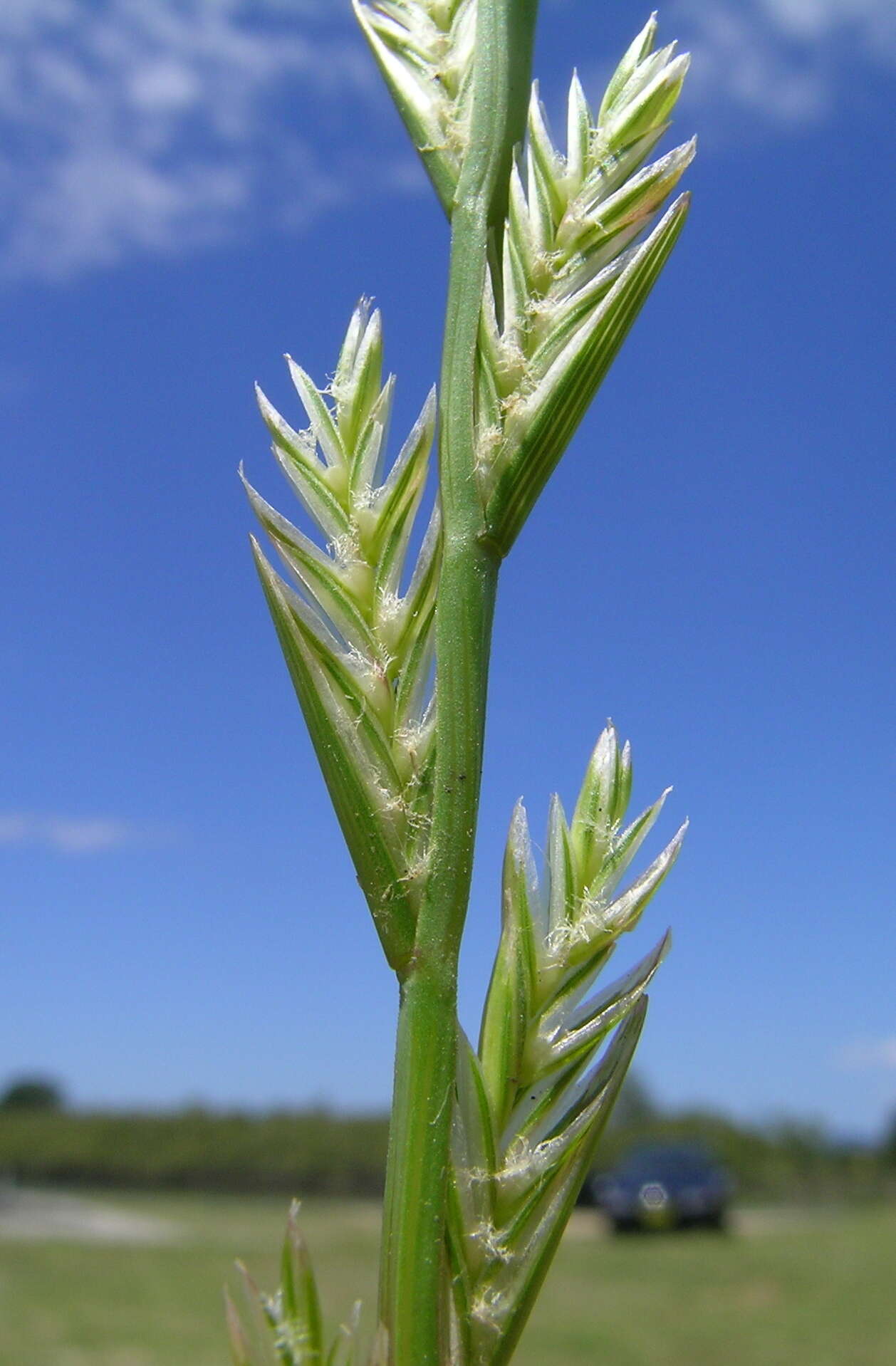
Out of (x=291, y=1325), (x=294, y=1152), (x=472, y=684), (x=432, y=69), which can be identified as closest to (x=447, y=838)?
(x=472, y=684)

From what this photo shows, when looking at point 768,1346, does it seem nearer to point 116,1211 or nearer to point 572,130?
point 572,130

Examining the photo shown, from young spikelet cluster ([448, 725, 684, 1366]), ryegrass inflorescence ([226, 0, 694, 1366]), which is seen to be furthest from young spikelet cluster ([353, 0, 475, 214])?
young spikelet cluster ([448, 725, 684, 1366])

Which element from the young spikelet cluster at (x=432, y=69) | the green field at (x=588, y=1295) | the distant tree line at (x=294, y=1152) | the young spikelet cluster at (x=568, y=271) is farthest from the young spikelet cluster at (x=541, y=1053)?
the distant tree line at (x=294, y=1152)

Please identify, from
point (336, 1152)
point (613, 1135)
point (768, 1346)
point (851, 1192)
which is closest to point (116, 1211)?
point (336, 1152)

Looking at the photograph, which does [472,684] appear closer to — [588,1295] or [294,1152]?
[588,1295]

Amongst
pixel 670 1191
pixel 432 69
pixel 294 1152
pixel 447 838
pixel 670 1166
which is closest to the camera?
pixel 447 838
